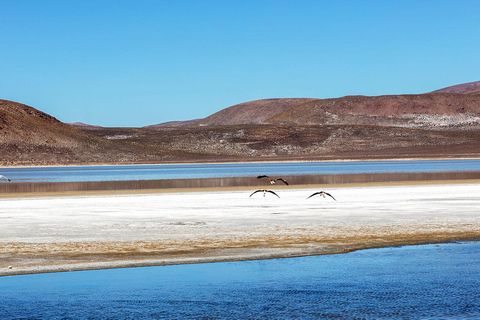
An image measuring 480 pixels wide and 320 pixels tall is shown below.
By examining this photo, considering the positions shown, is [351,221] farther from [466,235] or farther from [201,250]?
[201,250]

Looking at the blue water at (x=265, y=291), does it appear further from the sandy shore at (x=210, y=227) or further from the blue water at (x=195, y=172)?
the blue water at (x=195, y=172)

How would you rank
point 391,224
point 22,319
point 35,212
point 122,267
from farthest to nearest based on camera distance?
point 35,212, point 391,224, point 122,267, point 22,319

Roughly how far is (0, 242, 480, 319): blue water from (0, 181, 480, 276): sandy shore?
3.58 feet

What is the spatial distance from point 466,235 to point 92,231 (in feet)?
31.6

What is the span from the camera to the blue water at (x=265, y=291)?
10.4 m

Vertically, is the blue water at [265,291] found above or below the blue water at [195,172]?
below

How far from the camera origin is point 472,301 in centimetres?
1087

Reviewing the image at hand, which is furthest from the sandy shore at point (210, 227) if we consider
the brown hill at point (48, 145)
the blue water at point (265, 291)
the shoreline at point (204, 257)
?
the brown hill at point (48, 145)

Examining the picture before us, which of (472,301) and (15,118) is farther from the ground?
(15,118)

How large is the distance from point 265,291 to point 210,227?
854cm

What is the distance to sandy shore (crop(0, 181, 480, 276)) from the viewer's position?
15.2 m

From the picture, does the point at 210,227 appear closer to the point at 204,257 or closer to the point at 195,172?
the point at 204,257

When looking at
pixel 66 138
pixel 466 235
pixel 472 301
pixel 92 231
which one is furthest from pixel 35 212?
pixel 66 138

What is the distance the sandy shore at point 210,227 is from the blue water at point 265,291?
1090 millimetres
